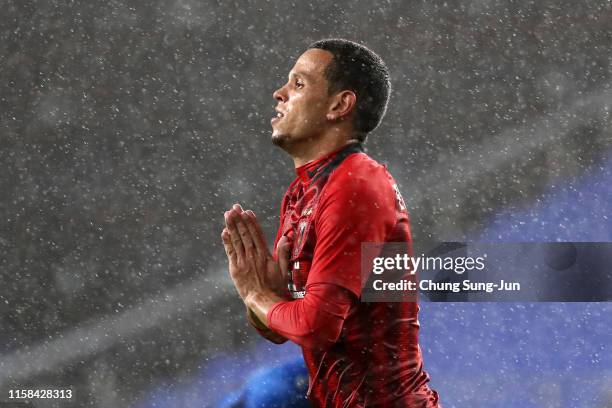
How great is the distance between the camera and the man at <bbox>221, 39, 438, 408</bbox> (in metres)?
2.19

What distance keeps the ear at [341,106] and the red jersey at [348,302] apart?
0.34 feet

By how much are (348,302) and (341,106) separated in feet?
2.00

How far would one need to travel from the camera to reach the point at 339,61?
252 cm

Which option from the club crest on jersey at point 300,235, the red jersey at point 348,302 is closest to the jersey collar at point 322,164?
the red jersey at point 348,302

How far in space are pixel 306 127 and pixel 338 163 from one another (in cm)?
16

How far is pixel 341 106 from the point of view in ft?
8.17

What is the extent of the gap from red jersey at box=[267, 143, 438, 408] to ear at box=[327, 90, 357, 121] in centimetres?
10

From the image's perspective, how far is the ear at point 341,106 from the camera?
249cm

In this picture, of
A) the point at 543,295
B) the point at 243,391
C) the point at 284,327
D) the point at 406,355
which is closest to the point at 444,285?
the point at 543,295

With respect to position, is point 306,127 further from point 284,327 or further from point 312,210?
point 284,327

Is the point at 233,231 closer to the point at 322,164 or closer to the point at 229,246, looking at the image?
the point at 229,246

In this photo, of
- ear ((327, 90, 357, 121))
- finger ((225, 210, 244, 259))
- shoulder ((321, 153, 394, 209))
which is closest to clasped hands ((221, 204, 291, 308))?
finger ((225, 210, 244, 259))

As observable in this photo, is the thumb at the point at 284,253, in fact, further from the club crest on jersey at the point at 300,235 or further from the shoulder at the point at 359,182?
the shoulder at the point at 359,182

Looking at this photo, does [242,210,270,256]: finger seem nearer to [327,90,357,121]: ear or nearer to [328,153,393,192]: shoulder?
[328,153,393,192]: shoulder
